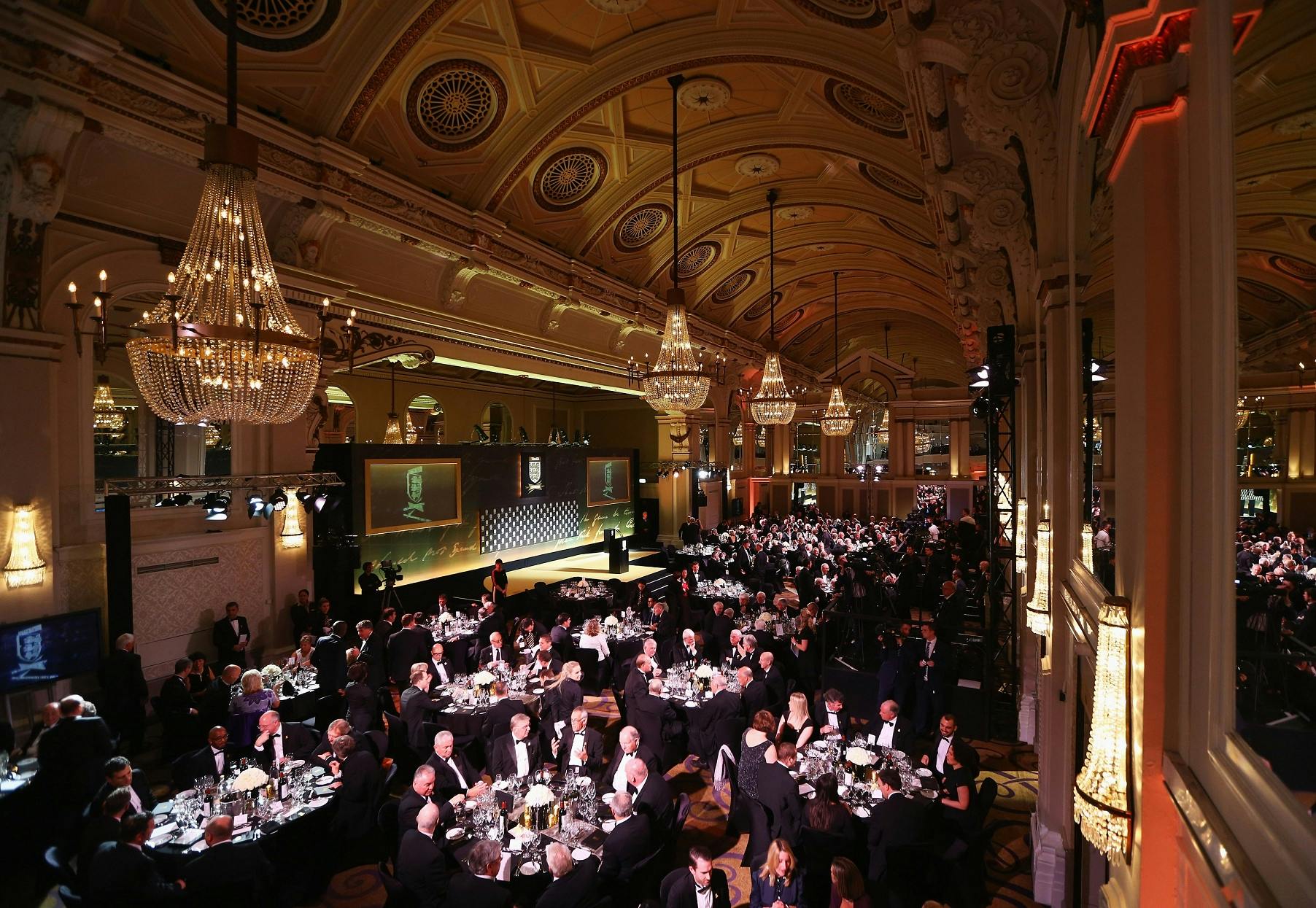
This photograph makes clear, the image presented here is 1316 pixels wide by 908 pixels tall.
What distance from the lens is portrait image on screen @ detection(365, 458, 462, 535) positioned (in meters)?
11.7

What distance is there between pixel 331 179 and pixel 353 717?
606 cm

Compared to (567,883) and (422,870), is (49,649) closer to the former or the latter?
(422,870)

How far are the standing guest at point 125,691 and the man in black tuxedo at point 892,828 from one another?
23.0 feet

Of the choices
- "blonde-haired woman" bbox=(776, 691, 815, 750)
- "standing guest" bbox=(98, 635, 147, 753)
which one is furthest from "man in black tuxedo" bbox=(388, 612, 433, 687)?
"blonde-haired woman" bbox=(776, 691, 815, 750)

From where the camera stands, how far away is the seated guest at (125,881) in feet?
11.3

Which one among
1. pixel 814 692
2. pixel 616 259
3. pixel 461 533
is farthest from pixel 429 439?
pixel 814 692

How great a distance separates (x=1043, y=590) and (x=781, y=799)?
241 cm

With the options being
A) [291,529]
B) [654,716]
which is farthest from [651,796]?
[291,529]

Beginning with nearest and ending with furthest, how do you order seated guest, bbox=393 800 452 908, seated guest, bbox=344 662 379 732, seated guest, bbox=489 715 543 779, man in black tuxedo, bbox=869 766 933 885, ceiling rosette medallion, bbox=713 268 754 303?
seated guest, bbox=393 800 452 908 → man in black tuxedo, bbox=869 766 933 885 → seated guest, bbox=489 715 543 779 → seated guest, bbox=344 662 379 732 → ceiling rosette medallion, bbox=713 268 754 303

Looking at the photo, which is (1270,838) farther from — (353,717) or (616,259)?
(616,259)

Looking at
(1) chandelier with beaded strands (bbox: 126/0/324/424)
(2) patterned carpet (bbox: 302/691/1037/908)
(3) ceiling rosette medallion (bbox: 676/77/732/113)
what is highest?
(3) ceiling rosette medallion (bbox: 676/77/732/113)

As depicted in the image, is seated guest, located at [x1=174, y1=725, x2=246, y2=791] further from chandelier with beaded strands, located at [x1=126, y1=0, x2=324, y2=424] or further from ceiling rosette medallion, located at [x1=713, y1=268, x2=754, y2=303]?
ceiling rosette medallion, located at [x1=713, y1=268, x2=754, y2=303]

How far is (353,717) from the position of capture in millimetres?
5898

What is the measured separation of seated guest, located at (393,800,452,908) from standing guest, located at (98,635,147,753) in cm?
451
